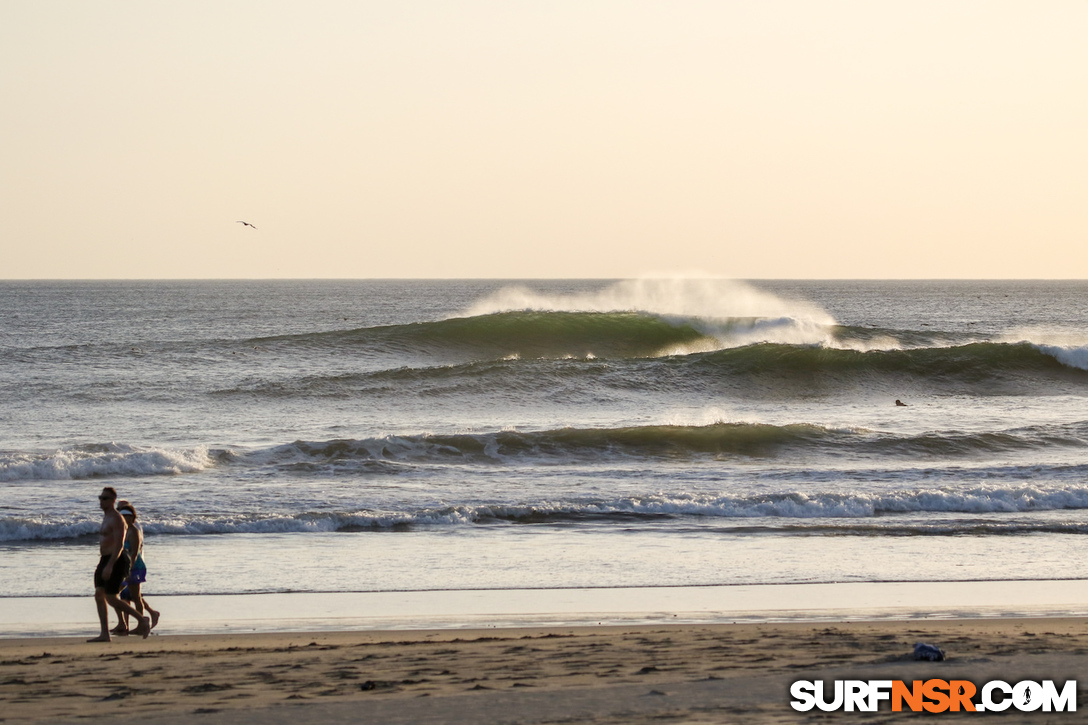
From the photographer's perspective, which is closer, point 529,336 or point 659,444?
point 659,444

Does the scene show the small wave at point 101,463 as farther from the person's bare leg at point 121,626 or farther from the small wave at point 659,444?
the person's bare leg at point 121,626

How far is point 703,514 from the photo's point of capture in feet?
41.5

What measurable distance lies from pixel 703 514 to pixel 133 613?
7.14 m

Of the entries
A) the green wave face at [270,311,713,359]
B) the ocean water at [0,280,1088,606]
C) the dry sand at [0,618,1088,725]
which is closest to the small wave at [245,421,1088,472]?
the ocean water at [0,280,1088,606]

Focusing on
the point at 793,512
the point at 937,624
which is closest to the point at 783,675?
the point at 937,624

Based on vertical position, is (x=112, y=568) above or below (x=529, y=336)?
below

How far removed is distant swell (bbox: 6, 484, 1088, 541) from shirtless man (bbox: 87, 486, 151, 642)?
3.87 m

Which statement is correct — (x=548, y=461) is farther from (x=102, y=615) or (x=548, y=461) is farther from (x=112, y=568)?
(x=102, y=615)

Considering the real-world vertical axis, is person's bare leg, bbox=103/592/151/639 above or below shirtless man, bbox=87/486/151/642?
below

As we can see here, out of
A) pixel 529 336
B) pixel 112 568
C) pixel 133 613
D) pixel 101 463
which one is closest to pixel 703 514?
pixel 133 613

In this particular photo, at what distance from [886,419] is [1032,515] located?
31.1 feet

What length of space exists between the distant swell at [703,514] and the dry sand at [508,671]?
4.22 metres

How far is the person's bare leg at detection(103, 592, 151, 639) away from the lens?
7.47 metres

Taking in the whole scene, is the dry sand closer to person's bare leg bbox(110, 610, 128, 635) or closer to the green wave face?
person's bare leg bbox(110, 610, 128, 635)
